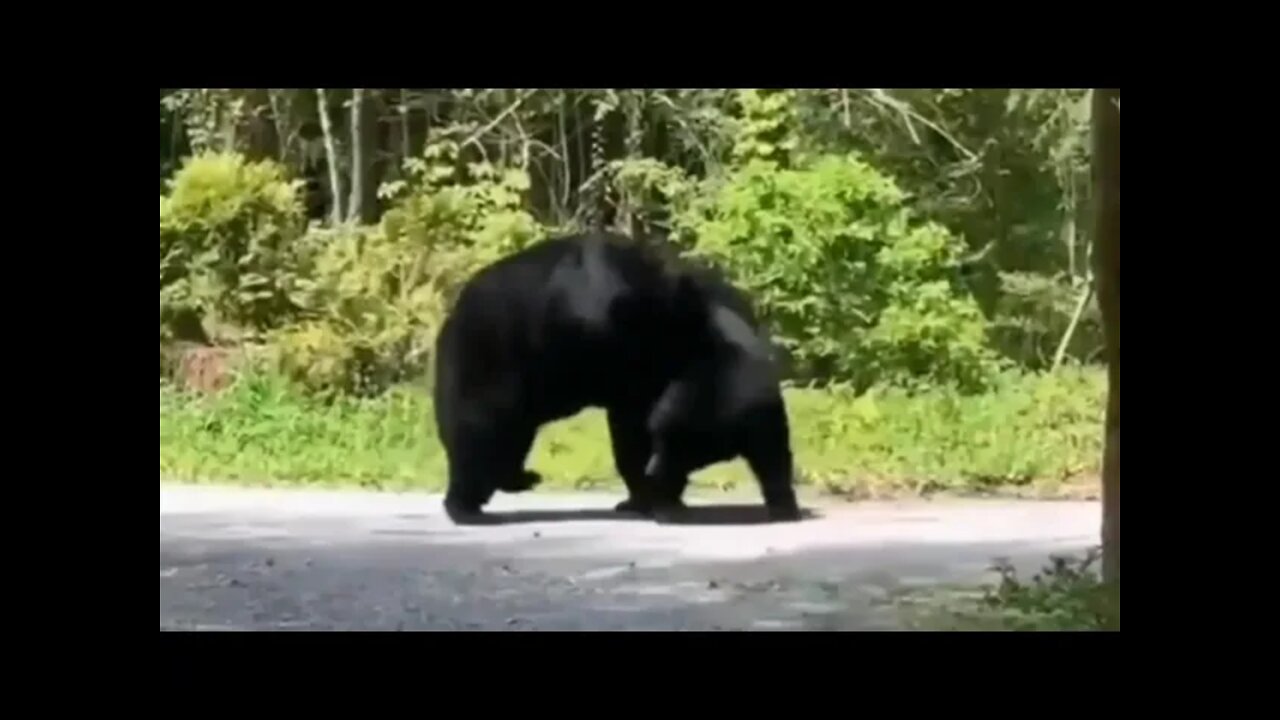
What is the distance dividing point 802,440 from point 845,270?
34 centimetres

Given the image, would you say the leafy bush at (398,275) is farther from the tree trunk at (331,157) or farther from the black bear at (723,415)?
the black bear at (723,415)

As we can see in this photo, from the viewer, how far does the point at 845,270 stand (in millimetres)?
3404

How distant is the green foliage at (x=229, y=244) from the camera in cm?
335

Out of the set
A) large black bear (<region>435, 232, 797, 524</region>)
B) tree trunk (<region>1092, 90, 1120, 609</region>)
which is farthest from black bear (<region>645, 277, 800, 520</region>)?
tree trunk (<region>1092, 90, 1120, 609</region>)

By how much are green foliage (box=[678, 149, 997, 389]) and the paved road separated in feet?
0.94

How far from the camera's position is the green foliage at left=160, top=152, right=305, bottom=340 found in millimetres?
3348

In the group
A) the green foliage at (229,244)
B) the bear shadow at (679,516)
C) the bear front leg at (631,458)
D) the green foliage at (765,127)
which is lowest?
the bear shadow at (679,516)

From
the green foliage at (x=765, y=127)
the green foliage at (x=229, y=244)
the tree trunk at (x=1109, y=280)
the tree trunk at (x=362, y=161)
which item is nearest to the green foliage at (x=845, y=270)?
the green foliage at (x=765, y=127)

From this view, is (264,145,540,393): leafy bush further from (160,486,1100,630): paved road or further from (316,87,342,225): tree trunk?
(160,486,1100,630): paved road

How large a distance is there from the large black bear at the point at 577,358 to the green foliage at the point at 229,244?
0.35 metres

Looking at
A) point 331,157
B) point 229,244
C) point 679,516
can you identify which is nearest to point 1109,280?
point 679,516

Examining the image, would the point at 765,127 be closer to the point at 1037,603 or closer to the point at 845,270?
the point at 845,270
